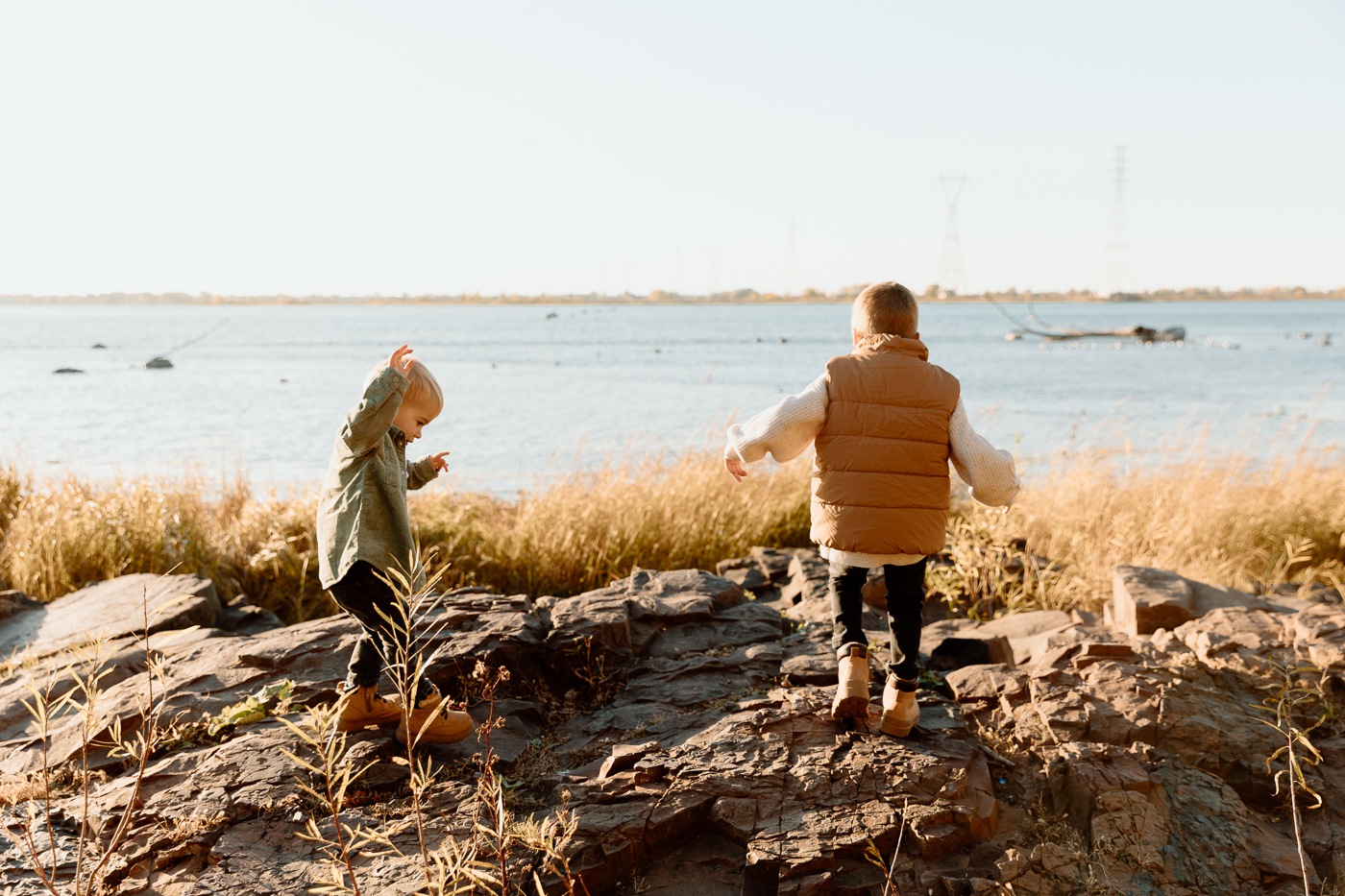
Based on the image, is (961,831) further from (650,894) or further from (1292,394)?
(1292,394)

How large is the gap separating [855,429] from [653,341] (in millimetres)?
58256

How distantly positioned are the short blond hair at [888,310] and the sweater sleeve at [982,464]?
42 centimetres

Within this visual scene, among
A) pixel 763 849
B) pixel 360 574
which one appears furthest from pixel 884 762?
pixel 360 574

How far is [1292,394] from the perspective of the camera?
94.4 ft

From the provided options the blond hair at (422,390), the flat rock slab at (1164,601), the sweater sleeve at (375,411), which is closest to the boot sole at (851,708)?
the blond hair at (422,390)

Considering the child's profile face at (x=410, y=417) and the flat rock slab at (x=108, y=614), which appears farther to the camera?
the flat rock slab at (x=108, y=614)

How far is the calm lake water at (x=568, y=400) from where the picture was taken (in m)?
13.0

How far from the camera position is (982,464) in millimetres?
3641

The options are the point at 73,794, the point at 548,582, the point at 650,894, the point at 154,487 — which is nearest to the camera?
the point at 650,894

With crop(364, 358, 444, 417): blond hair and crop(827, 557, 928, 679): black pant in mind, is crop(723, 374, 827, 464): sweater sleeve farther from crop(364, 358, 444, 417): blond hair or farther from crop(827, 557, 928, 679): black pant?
crop(364, 358, 444, 417): blond hair

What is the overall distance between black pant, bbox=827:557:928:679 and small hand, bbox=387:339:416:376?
1888 mm

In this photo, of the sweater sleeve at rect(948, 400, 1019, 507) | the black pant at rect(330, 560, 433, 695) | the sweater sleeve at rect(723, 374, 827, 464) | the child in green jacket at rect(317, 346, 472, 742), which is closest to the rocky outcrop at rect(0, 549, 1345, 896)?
A: the child in green jacket at rect(317, 346, 472, 742)

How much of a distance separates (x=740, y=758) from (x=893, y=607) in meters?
0.90

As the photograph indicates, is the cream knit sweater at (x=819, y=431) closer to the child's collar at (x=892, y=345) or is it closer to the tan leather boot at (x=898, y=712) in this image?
the child's collar at (x=892, y=345)
